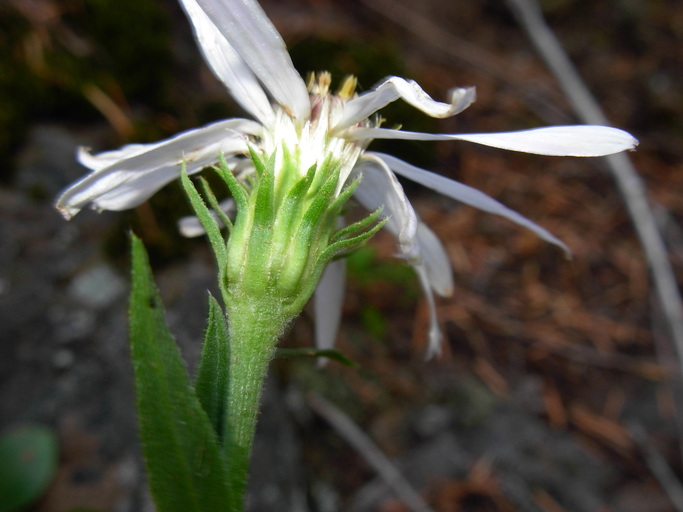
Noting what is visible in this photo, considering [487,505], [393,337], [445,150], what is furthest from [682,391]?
[445,150]

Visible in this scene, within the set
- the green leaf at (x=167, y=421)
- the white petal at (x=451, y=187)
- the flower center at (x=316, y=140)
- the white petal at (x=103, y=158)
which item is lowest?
the green leaf at (x=167, y=421)

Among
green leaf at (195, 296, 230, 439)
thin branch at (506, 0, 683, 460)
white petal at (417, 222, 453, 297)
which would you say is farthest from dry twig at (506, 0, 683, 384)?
green leaf at (195, 296, 230, 439)

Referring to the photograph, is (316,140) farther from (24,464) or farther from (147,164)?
(24,464)

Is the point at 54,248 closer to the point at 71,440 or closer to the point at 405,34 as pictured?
the point at 71,440

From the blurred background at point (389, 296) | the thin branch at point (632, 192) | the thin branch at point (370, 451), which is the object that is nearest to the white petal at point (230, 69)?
the blurred background at point (389, 296)

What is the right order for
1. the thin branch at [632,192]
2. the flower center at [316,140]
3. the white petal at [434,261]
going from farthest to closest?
the thin branch at [632,192] → the white petal at [434,261] → the flower center at [316,140]

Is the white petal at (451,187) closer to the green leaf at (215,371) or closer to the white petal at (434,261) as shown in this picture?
the white petal at (434,261)

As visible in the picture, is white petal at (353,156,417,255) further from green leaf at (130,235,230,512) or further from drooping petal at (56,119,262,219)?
green leaf at (130,235,230,512)
